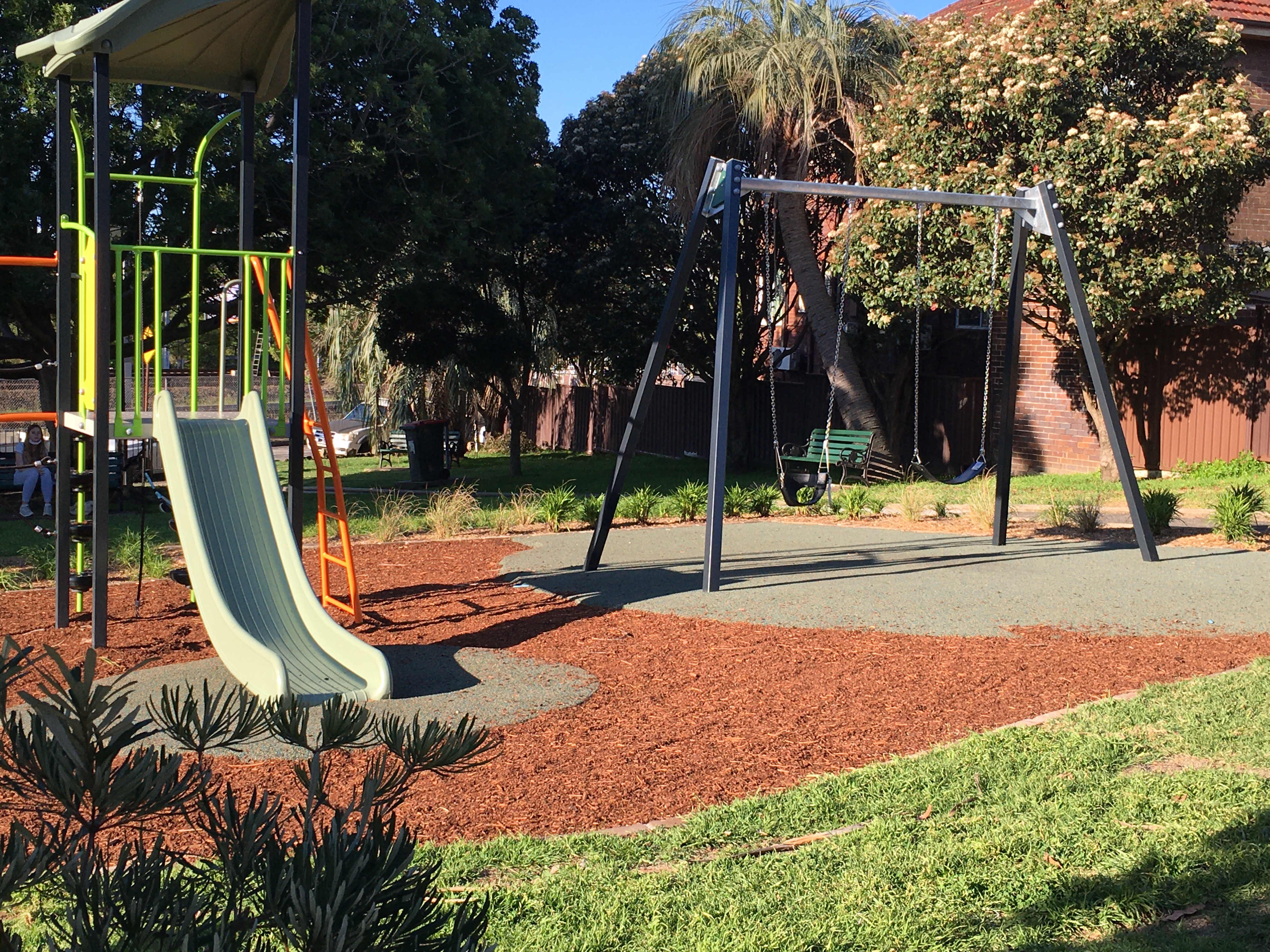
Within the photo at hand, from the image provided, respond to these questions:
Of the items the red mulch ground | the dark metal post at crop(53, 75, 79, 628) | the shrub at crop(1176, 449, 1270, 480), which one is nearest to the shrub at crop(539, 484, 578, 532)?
the red mulch ground

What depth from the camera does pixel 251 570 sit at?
6.77 meters

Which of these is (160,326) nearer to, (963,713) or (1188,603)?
(963,713)

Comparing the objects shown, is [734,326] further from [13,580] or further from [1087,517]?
[13,580]

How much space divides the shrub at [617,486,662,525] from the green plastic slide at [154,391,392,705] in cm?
629

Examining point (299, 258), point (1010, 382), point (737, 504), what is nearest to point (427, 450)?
point (737, 504)

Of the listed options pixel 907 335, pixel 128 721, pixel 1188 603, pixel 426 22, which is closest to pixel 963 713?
pixel 1188 603

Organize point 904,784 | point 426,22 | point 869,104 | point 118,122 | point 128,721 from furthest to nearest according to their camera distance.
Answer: point 869,104 < point 426,22 < point 118,122 < point 904,784 < point 128,721

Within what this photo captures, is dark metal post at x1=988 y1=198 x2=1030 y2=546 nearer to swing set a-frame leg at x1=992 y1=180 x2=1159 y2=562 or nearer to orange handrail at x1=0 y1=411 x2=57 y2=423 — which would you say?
swing set a-frame leg at x1=992 y1=180 x2=1159 y2=562

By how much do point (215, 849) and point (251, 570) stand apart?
505 centimetres

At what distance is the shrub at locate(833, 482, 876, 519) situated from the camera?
13.7m

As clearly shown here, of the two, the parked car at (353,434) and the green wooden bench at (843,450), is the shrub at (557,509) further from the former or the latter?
the parked car at (353,434)

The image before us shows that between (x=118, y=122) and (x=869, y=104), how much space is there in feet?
35.3

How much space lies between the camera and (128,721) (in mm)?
1879

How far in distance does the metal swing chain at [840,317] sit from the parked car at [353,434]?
14.5 metres
